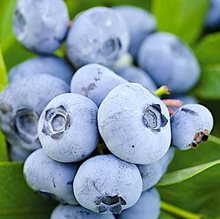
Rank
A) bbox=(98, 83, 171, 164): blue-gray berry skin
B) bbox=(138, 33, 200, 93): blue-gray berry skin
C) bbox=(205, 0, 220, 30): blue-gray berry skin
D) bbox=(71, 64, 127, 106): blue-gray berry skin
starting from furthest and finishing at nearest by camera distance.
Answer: bbox=(205, 0, 220, 30): blue-gray berry skin
bbox=(138, 33, 200, 93): blue-gray berry skin
bbox=(71, 64, 127, 106): blue-gray berry skin
bbox=(98, 83, 171, 164): blue-gray berry skin

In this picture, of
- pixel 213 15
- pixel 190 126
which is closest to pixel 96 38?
pixel 190 126

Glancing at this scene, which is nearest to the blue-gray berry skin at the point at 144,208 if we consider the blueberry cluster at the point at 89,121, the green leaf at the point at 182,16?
the blueberry cluster at the point at 89,121

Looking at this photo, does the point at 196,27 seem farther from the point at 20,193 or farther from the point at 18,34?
the point at 20,193

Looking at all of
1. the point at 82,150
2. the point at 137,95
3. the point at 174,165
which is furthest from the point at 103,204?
the point at 174,165

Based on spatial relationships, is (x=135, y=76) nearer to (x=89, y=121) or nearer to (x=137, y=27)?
(x=137, y=27)

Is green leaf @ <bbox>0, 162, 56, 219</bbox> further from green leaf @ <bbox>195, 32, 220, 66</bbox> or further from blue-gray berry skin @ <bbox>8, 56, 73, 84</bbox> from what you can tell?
green leaf @ <bbox>195, 32, 220, 66</bbox>

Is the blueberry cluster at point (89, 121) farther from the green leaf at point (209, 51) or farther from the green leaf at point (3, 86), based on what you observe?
the green leaf at point (209, 51)

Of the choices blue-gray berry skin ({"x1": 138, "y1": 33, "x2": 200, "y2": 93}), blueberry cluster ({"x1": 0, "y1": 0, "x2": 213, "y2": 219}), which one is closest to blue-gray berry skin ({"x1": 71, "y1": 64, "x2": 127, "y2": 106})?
blueberry cluster ({"x1": 0, "y1": 0, "x2": 213, "y2": 219})
